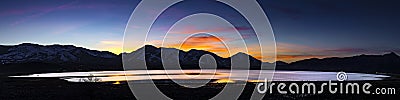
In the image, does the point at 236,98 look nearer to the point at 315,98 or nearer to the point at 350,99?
the point at 315,98

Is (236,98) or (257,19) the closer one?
(257,19)

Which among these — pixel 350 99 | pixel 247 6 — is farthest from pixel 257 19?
pixel 350 99

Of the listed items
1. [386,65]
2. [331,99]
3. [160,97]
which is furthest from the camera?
[386,65]

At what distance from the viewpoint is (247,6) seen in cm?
2836

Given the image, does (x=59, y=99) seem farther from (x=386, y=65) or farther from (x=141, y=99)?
(x=386, y=65)

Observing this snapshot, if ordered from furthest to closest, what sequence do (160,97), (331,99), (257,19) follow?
(160,97) < (331,99) < (257,19)

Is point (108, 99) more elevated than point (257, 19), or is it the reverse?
point (257, 19)

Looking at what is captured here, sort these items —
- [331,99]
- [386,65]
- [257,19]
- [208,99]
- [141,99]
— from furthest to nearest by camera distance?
1. [386,65]
2. [141,99]
3. [208,99]
4. [331,99]
5. [257,19]

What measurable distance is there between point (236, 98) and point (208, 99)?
13.6 feet

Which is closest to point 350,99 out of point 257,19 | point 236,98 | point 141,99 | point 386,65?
point 236,98

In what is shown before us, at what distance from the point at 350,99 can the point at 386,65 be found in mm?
174277

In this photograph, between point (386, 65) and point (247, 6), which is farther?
point (386, 65)

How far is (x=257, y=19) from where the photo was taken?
28.2m

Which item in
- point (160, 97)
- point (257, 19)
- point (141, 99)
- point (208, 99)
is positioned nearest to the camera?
point (257, 19)
